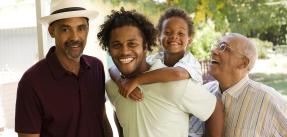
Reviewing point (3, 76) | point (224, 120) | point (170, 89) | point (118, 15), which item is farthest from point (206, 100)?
point (3, 76)

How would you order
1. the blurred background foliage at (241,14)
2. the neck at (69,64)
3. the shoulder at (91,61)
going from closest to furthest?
the neck at (69,64) → the shoulder at (91,61) → the blurred background foliage at (241,14)

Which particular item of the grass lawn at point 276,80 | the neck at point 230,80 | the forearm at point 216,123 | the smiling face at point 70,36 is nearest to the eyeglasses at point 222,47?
the neck at point 230,80

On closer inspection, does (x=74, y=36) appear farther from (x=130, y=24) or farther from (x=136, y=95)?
(x=136, y=95)

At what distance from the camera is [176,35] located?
90.7 inches

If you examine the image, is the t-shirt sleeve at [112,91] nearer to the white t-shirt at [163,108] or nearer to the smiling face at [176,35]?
the white t-shirt at [163,108]

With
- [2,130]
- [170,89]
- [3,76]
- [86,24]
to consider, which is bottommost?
[2,130]

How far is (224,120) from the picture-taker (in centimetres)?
200

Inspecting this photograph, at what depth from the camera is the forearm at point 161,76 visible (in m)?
1.64

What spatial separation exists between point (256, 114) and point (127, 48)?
800mm

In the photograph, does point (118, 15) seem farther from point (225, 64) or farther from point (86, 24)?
point (225, 64)

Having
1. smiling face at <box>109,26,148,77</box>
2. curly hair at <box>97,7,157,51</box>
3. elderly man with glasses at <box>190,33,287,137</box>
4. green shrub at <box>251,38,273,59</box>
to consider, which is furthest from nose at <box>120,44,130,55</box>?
green shrub at <box>251,38,273,59</box>

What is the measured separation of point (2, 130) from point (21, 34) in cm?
100

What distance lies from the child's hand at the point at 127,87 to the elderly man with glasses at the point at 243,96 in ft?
1.56

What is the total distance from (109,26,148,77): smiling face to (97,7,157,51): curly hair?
0.03 meters
